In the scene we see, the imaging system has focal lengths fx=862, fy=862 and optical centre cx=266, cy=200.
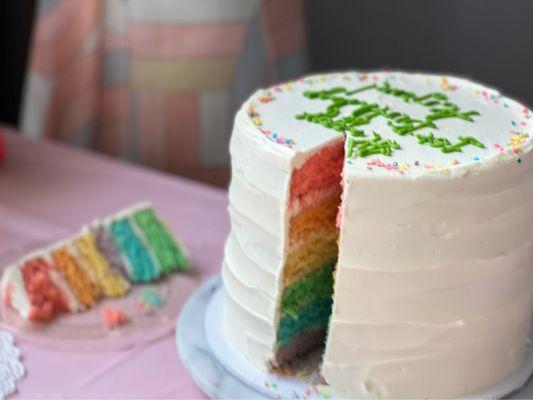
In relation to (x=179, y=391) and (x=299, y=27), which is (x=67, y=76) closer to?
(x=299, y=27)

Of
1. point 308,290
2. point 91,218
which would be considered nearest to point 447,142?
point 308,290

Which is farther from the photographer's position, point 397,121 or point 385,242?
point 397,121

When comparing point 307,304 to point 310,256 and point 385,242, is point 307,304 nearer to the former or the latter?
point 310,256

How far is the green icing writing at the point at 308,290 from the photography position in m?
1.51

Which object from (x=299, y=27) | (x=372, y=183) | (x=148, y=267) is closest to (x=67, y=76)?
(x=299, y=27)

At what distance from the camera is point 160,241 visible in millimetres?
1915

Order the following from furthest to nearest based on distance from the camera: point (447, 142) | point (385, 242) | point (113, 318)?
point (113, 318)
point (447, 142)
point (385, 242)

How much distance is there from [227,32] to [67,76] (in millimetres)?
576

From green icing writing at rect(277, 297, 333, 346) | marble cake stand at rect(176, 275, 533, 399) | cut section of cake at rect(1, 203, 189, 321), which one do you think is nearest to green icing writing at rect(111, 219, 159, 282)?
cut section of cake at rect(1, 203, 189, 321)

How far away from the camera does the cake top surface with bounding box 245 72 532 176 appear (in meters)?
1.37

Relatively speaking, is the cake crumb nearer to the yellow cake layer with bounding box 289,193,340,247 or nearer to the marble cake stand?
the marble cake stand

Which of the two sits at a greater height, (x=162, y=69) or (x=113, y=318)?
(x=162, y=69)

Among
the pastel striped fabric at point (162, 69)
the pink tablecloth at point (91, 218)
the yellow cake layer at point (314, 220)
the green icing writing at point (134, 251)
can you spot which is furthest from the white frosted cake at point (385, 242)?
the pastel striped fabric at point (162, 69)

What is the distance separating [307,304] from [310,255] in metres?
0.11
